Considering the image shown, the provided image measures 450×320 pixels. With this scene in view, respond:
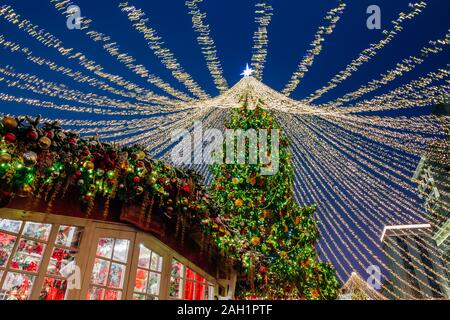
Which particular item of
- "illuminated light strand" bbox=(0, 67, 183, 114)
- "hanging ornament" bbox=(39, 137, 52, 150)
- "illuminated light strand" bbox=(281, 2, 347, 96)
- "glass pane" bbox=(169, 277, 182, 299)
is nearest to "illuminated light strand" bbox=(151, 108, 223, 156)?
"illuminated light strand" bbox=(0, 67, 183, 114)

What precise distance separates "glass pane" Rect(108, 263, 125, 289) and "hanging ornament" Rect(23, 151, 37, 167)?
1578 millimetres

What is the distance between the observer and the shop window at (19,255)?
287 cm

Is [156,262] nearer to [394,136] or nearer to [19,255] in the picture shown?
[19,255]

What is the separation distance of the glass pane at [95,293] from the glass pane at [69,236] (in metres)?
0.54

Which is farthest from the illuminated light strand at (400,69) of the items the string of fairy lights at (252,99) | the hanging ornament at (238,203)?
the hanging ornament at (238,203)

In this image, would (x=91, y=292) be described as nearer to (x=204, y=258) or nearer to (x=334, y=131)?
(x=204, y=258)

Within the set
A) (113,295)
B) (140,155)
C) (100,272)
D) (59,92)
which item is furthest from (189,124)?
(113,295)

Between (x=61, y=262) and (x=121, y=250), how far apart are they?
0.67 metres

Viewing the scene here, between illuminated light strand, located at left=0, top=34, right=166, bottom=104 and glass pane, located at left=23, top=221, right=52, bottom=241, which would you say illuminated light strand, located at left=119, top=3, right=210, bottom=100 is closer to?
illuminated light strand, located at left=0, top=34, right=166, bottom=104

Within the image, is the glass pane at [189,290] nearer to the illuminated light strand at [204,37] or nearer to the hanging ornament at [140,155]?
the hanging ornament at [140,155]

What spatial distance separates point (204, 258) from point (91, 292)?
83.2 inches

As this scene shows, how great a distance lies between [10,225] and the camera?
3033 millimetres
